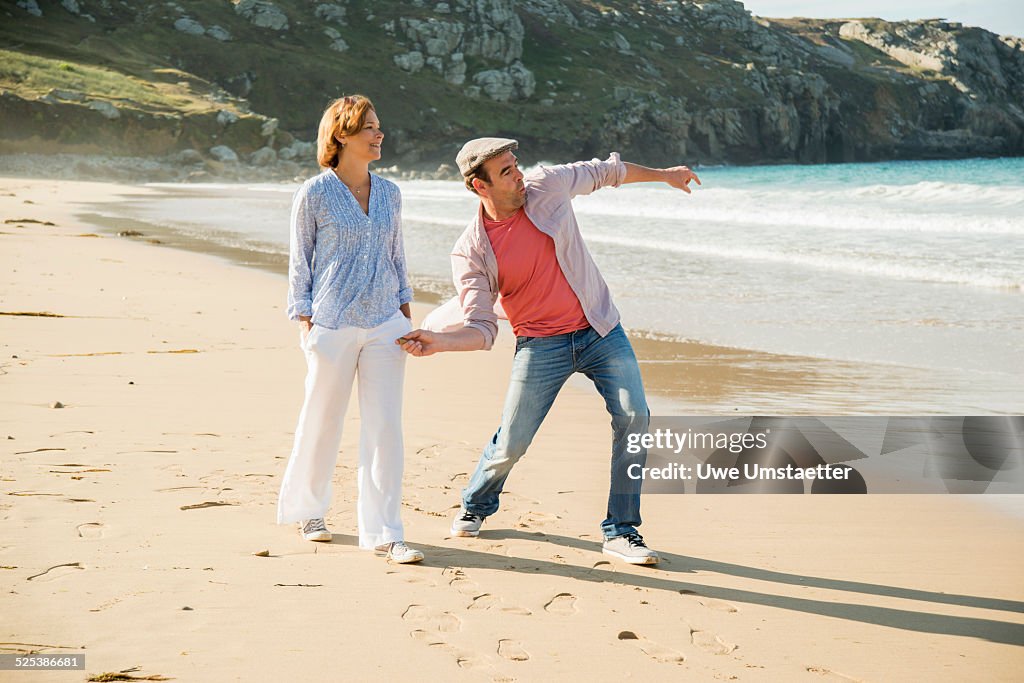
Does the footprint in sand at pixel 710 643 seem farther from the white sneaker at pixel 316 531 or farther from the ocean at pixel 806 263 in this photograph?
the ocean at pixel 806 263

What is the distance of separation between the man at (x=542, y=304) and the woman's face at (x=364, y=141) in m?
0.36

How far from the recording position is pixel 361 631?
10.8 feet

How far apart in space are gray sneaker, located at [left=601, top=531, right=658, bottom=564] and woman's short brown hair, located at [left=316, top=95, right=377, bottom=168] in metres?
1.96

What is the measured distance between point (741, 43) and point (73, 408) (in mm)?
113381

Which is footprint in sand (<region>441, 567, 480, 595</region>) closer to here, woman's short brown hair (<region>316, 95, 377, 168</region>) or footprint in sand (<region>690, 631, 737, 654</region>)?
footprint in sand (<region>690, 631, 737, 654</region>)

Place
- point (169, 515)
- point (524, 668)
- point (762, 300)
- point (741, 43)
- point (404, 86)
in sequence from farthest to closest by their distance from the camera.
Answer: point (741, 43), point (404, 86), point (762, 300), point (169, 515), point (524, 668)

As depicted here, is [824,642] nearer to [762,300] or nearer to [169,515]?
[169,515]

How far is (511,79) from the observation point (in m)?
87.2

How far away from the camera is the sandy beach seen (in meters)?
3.12

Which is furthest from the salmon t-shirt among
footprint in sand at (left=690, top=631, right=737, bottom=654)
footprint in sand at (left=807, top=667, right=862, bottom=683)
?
footprint in sand at (left=807, top=667, right=862, bottom=683)

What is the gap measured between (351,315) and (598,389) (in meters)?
1.08

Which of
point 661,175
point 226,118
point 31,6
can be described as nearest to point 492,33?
point 31,6

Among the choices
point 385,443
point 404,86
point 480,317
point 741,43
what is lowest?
point 385,443

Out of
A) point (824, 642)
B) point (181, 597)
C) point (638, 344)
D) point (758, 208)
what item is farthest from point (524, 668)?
point (758, 208)
